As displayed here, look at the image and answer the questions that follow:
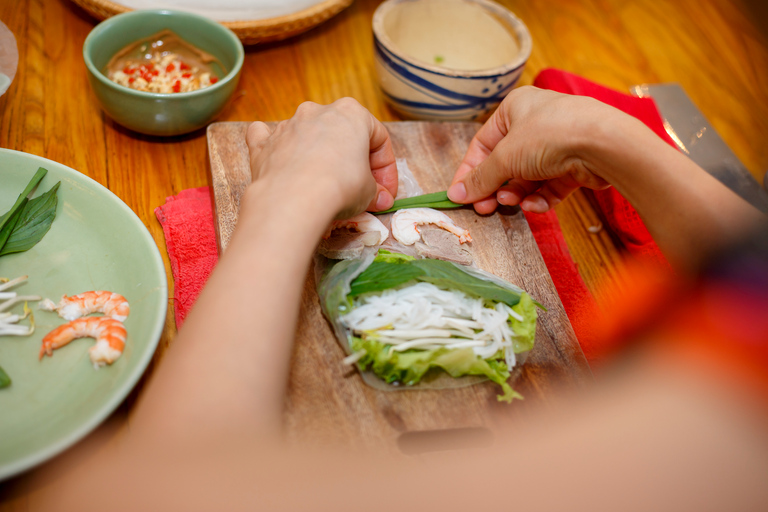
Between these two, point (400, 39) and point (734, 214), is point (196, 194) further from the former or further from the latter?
point (734, 214)

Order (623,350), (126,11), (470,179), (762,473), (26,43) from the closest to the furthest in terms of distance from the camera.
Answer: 1. (762,473)
2. (623,350)
3. (470,179)
4. (126,11)
5. (26,43)

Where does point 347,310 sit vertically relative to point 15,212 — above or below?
above

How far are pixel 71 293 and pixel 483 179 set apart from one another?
102 centimetres

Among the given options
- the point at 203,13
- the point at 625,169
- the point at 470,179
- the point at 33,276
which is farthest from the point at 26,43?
the point at 625,169

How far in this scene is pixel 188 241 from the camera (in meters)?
1.31

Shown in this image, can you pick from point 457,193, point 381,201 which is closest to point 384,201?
point 381,201

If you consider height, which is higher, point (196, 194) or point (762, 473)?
point (762, 473)

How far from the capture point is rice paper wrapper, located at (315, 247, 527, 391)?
110 cm

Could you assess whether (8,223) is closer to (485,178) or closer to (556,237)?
(485,178)

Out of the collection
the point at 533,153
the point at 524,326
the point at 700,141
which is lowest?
the point at 524,326

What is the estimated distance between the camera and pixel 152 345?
0.92m

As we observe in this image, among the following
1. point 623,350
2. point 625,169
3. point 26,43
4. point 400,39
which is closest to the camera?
point 625,169

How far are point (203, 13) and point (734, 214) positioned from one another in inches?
62.0

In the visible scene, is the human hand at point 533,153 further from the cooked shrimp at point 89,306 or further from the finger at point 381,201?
the cooked shrimp at point 89,306
